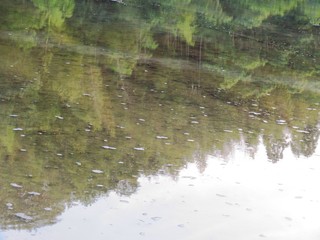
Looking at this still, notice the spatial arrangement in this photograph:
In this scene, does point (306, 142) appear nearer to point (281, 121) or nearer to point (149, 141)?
point (281, 121)

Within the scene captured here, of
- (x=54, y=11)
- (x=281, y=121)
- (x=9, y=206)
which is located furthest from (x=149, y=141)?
(x=54, y=11)

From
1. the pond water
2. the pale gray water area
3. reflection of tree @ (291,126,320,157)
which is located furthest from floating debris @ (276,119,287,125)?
the pale gray water area

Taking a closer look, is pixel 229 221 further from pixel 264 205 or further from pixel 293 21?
pixel 293 21

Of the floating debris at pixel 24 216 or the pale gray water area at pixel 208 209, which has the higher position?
the floating debris at pixel 24 216

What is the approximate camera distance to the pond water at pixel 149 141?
7418mm

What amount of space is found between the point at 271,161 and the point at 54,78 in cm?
574

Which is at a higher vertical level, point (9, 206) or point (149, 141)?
point (149, 141)

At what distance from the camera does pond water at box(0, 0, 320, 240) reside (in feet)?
24.3

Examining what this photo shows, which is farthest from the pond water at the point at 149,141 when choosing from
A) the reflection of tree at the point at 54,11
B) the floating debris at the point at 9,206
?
the reflection of tree at the point at 54,11

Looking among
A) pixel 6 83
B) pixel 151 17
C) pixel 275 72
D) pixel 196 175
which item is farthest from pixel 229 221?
pixel 151 17

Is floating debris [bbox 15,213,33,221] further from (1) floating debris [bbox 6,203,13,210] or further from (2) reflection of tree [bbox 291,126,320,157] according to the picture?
(2) reflection of tree [bbox 291,126,320,157]

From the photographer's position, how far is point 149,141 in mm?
9992

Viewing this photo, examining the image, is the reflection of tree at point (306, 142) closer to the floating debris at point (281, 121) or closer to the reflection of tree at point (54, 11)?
the floating debris at point (281, 121)

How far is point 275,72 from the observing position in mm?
19328
